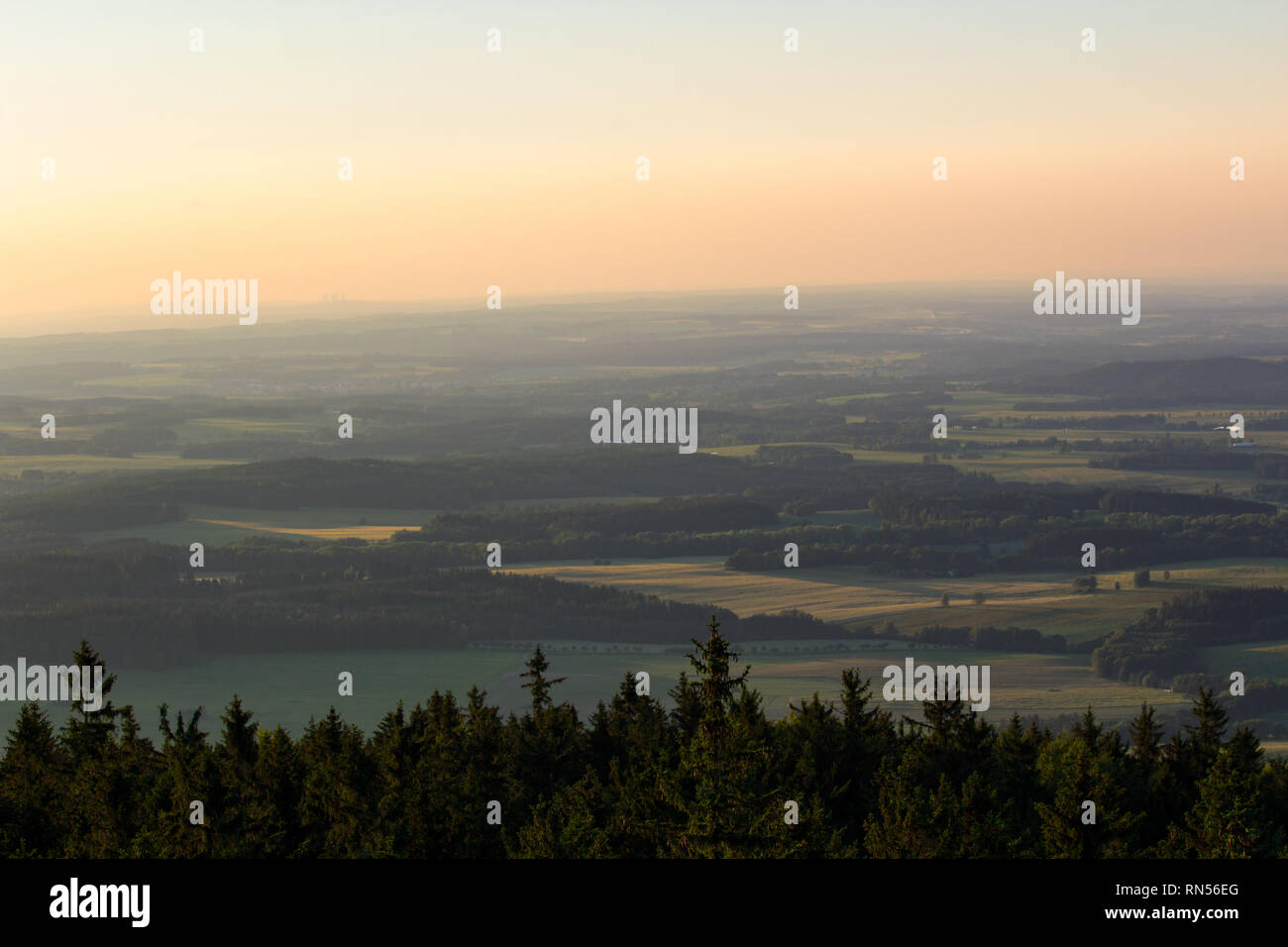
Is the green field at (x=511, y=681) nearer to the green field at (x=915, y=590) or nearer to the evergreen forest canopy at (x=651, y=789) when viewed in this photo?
the green field at (x=915, y=590)

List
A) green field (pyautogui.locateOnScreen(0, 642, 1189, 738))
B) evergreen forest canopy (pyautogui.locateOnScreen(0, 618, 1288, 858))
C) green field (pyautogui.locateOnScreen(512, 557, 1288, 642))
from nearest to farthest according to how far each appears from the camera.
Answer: evergreen forest canopy (pyautogui.locateOnScreen(0, 618, 1288, 858)) < green field (pyautogui.locateOnScreen(0, 642, 1189, 738)) < green field (pyautogui.locateOnScreen(512, 557, 1288, 642))

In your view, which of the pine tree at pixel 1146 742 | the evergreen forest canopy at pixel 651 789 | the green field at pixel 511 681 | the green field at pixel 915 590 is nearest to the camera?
the evergreen forest canopy at pixel 651 789

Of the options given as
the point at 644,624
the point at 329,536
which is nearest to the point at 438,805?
the point at 644,624

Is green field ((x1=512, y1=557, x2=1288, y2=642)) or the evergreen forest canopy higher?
green field ((x1=512, y1=557, x2=1288, y2=642))

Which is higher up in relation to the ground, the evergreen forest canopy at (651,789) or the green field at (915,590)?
the green field at (915,590)

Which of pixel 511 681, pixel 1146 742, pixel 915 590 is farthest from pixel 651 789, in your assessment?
pixel 915 590

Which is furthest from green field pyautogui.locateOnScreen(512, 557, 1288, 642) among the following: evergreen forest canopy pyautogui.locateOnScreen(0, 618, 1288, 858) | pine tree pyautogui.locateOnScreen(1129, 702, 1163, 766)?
evergreen forest canopy pyautogui.locateOnScreen(0, 618, 1288, 858)

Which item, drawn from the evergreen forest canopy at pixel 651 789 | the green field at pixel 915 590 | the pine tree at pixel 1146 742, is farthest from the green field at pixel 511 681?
the evergreen forest canopy at pixel 651 789

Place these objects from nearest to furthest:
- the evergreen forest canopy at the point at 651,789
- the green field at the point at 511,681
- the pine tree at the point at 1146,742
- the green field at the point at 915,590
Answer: the evergreen forest canopy at the point at 651,789 → the pine tree at the point at 1146,742 → the green field at the point at 511,681 → the green field at the point at 915,590

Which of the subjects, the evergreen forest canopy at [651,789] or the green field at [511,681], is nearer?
the evergreen forest canopy at [651,789]

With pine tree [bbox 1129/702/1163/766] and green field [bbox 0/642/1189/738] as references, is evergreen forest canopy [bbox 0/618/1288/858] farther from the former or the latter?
green field [bbox 0/642/1189/738]

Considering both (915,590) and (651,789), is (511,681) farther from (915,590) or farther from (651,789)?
(651,789)
